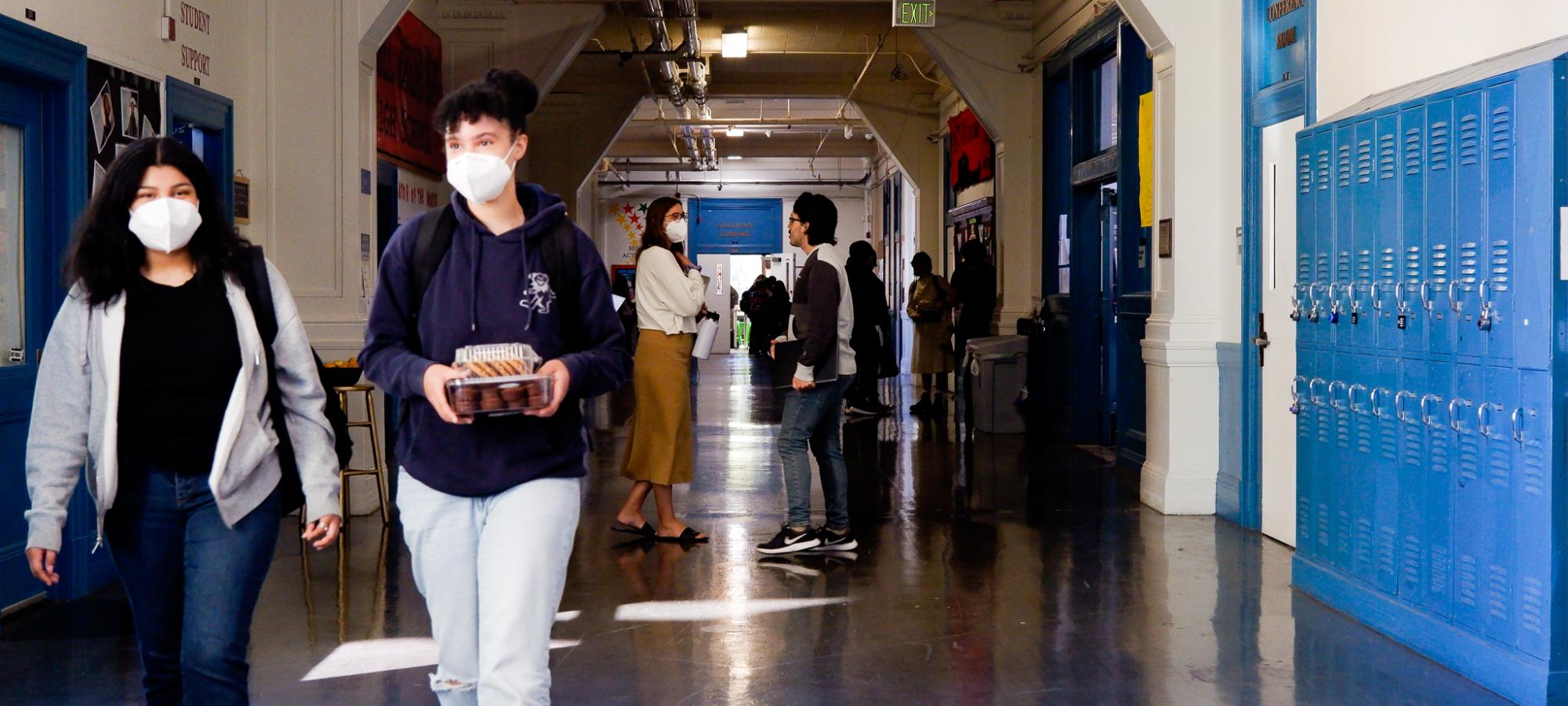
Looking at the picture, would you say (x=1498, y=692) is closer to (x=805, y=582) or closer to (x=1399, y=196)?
(x=1399, y=196)

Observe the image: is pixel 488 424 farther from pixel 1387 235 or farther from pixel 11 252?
pixel 11 252

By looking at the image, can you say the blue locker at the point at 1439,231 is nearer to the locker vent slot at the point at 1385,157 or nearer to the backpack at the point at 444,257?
the locker vent slot at the point at 1385,157

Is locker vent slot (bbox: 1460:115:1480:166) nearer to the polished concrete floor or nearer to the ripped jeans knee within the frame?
the polished concrete floor

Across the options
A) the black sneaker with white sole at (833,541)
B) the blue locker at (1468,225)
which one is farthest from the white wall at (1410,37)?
the black sneaker with white sole at (833,541)

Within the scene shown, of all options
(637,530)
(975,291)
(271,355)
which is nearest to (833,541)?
(637,530)

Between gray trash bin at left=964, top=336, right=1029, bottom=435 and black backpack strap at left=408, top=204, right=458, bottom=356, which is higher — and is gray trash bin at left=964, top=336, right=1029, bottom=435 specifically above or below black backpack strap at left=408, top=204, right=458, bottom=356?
below

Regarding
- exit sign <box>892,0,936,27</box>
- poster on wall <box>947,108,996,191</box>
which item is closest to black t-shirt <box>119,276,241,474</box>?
exit sign <box>892,0,936,27</box>

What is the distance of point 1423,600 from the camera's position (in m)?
4.11

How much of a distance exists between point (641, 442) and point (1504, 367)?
11.2ft

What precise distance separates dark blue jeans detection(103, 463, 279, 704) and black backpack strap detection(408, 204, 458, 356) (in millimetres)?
513

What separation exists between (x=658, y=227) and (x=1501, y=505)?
11.2 feet

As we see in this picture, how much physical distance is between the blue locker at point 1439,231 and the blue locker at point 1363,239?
32 cm

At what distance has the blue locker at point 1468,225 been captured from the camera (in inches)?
148

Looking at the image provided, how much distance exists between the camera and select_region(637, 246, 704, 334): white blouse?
19.0 feet
